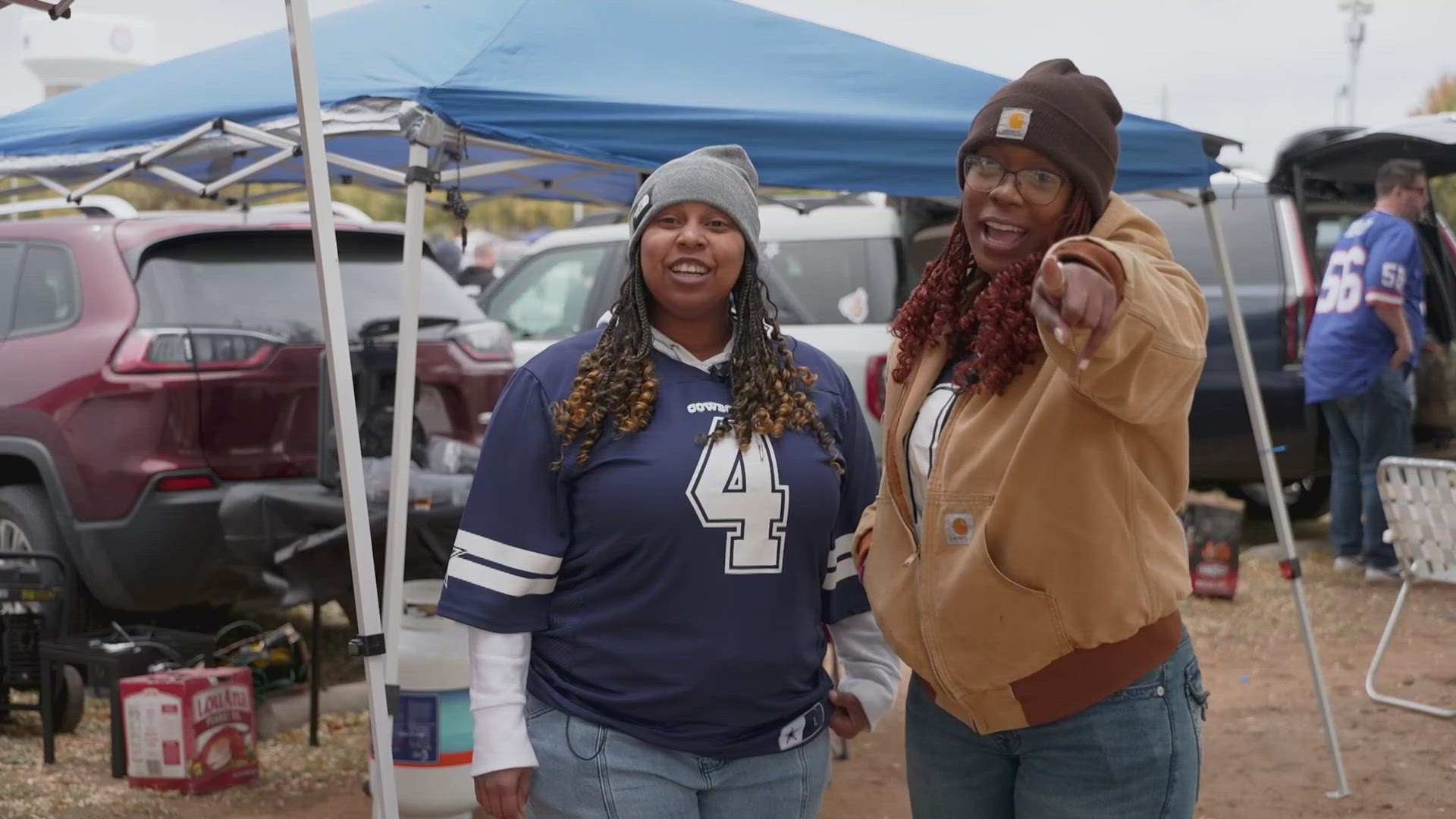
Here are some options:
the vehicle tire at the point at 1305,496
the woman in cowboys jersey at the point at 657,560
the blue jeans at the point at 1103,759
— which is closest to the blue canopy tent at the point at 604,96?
the woman in cowboys jersey at the point at 657,560

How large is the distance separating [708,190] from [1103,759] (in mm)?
1041

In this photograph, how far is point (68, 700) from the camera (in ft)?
17.4

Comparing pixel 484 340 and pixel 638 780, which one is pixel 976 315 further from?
pixel 484 340

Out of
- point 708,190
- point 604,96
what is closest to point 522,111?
point 604,96

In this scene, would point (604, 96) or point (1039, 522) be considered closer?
point (1039, 522)

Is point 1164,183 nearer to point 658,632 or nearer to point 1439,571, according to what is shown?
point 1439,571

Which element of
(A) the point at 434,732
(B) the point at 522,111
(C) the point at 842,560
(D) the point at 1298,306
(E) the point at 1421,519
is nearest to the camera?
(C) the point at 842,560

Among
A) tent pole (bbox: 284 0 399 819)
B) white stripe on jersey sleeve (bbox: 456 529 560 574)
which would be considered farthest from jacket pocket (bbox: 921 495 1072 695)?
tent pole (bbox: 284 0 399 819)

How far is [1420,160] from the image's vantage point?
27.2 feet

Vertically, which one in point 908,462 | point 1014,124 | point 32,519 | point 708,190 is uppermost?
point 1014,124

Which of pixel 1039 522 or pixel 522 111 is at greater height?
pixel 522 111

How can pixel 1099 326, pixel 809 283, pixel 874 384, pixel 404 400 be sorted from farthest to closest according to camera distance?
pixel 809 283
pixel 874 384
pixel 404 400
pixel 1099 326

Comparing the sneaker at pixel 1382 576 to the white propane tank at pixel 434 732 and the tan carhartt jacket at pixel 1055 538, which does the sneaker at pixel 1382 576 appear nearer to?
the white propane tank at pixel 434 732

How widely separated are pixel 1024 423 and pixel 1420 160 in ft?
24.2
